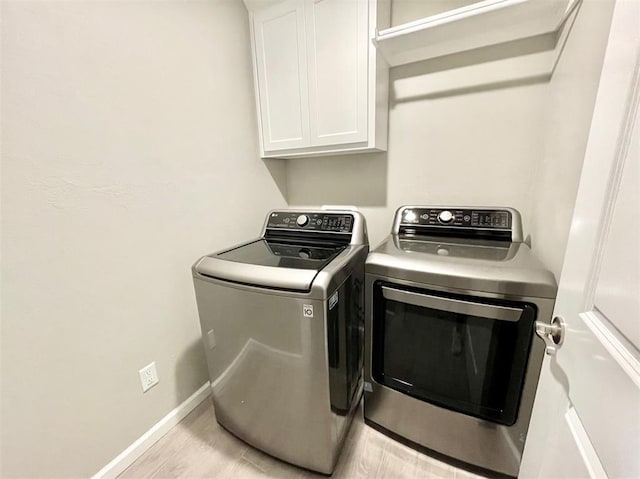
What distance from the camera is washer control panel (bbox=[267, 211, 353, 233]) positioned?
1495 mm

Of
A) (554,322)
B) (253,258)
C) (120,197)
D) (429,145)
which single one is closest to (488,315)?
(554,322)

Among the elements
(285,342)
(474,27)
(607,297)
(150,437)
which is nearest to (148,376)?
(150,437)

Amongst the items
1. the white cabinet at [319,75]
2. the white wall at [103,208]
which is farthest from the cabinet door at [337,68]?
the white wall at [103,208]

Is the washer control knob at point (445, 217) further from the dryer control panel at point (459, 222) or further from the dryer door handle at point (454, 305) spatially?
the dryer door handle at point (454, 305)

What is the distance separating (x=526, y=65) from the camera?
1.33 metres

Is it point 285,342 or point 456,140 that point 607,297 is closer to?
point 285,342

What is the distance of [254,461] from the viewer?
1.26 metres

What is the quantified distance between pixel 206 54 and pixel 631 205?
5.60 ft

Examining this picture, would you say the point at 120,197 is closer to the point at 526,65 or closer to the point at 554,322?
the point at 554,322

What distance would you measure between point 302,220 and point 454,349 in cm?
100

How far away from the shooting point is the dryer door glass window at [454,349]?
0.96 metres

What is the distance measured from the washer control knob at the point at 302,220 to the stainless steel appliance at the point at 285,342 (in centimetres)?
27

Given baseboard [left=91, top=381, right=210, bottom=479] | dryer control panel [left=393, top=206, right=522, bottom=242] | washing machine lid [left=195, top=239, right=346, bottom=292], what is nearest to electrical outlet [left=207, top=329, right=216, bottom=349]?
washing machine lid [left=195, top=239, right=346, bottom=292]

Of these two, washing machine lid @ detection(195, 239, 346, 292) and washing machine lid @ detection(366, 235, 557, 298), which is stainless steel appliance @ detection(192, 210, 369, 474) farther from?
washing machine lid @ detection(366, 235, 557, 298)
